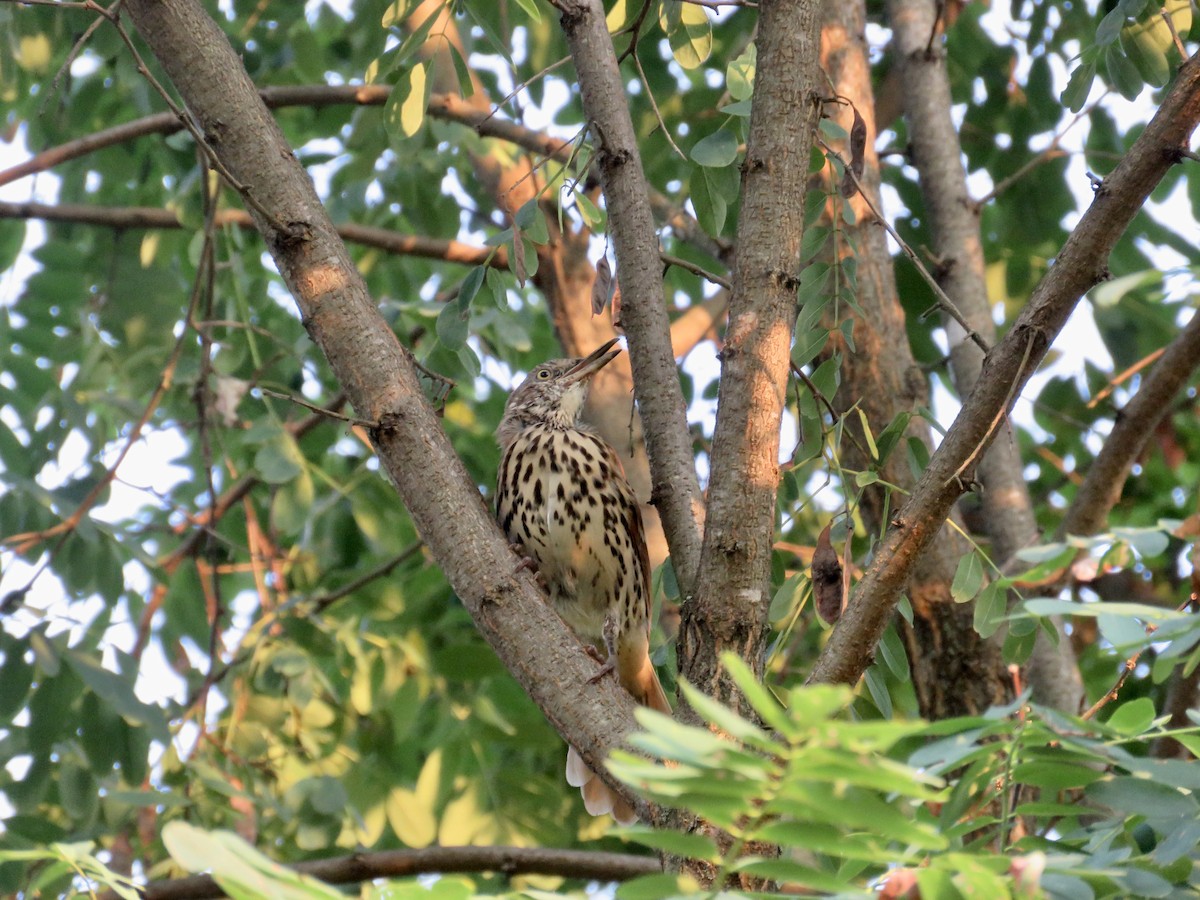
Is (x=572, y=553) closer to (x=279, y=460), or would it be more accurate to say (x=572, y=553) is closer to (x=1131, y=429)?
(x=279, y=460)

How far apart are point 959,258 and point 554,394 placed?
1.52 metres

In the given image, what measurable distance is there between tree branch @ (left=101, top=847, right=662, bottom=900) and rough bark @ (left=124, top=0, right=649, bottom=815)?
1724 mm

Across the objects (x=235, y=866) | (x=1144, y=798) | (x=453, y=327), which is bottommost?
(x=1144, y=798)

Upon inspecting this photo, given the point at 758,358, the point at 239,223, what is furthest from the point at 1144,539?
the point at 239,223

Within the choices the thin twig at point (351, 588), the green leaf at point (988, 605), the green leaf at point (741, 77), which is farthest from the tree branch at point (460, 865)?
the green leaf at point (741, 77)

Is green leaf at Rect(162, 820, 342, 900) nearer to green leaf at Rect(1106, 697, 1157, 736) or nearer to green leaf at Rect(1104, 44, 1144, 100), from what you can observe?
green leaf at Rect(1106, 697, 1157, 736)

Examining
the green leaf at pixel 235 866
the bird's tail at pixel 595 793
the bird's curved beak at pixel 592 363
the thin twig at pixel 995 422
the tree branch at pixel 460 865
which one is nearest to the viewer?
the green leaf at pixel 235 866

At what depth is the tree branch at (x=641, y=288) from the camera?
2688 millimetres

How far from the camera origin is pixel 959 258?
4691 mm

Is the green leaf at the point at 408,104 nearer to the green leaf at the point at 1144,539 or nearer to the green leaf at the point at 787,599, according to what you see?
the green leaf at the point at 787,599

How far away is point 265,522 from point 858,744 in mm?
5267

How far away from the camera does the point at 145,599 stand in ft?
16.8

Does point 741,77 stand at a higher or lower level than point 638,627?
higher

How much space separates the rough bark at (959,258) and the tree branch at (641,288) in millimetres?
1758
